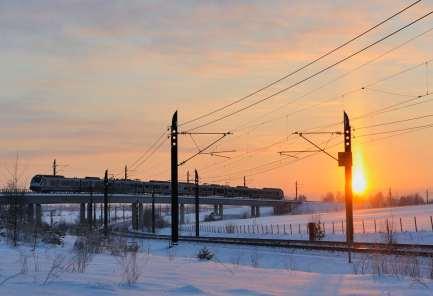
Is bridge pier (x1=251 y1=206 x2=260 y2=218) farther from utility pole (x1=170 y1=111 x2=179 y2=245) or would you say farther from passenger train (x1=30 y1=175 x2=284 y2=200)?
utility pole (x1=170 y1=111 x2=179 y2=245)

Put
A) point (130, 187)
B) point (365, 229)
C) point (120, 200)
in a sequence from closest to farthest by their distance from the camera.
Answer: point (365, 229) < point (130, 187) < point (120, 200)

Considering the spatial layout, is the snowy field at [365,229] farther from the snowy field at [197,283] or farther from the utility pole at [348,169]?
the snowy field at [197,283]

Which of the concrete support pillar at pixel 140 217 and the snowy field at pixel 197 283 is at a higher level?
the concrete support pillar at pixel 140 217

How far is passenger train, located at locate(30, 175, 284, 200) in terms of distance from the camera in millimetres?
101062

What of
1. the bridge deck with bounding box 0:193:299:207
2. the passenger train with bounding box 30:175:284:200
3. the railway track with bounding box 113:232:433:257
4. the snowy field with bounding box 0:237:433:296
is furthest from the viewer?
the bridge deck with bounding box 0:193:299:207

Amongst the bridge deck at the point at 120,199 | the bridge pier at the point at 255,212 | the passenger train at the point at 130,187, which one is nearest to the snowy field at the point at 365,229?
the passenger train at the point at 130,187

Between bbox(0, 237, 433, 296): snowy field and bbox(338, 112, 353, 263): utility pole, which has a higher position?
bbox(338, 112, 353, 263): utility pole

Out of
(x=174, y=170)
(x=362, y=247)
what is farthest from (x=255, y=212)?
(x=362, y=247)

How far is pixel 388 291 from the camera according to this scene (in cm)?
1095

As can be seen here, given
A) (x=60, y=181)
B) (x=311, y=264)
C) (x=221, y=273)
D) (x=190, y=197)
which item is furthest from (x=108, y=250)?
(x=190, y=197)

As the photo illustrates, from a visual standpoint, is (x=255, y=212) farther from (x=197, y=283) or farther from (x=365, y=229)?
(x=197, y=283)

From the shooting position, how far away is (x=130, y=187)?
371 ft

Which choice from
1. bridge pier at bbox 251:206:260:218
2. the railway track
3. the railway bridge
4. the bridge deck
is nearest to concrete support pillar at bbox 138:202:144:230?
the railway bridge

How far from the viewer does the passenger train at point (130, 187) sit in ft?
332
